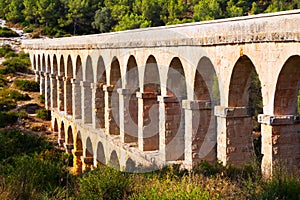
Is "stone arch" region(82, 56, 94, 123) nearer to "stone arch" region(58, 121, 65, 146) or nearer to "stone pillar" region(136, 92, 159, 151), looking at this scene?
"stone arch" region(58, 121, 65, 146)

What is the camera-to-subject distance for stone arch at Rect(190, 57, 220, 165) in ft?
37.1

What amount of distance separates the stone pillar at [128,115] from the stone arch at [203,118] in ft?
13.6

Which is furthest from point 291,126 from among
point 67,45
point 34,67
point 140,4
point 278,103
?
point 140,4

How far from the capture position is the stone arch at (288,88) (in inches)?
326

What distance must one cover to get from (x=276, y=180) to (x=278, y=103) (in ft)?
8.33

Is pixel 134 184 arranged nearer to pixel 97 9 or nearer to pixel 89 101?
pixel 89 101

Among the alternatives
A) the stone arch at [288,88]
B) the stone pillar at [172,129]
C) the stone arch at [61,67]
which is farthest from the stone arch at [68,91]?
the stone arch at [288,88]

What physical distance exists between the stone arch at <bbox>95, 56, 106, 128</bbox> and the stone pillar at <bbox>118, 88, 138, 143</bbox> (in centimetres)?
308

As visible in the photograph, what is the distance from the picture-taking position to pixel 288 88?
8594mm

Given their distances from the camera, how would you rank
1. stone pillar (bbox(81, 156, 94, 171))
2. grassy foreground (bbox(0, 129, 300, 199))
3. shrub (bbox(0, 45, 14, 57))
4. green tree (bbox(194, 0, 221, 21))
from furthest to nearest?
green tree (bbox(194, 0, 221, 21)) → shrub (bbox(0, 45, 14, 57)) → stone pillar (bbox(81, 156, 94, 171)) → grassy foreground (bbox(0, 129, 300, 199))

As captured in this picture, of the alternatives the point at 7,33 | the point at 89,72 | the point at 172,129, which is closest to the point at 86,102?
the point at 89,72

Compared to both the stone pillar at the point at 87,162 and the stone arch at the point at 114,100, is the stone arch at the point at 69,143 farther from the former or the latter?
the stone arch at the point at 114,100

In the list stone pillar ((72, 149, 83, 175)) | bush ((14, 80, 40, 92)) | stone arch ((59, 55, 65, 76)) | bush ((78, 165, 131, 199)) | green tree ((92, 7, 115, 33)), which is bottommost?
stone pillar ((72, 149, 83, 175))

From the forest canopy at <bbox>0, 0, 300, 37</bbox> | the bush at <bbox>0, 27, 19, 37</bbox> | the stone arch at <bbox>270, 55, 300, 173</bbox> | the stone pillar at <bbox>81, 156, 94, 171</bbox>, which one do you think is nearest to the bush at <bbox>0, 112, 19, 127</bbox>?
the stone pillar at <bbox>81, 156, 94, 171</bbox>
